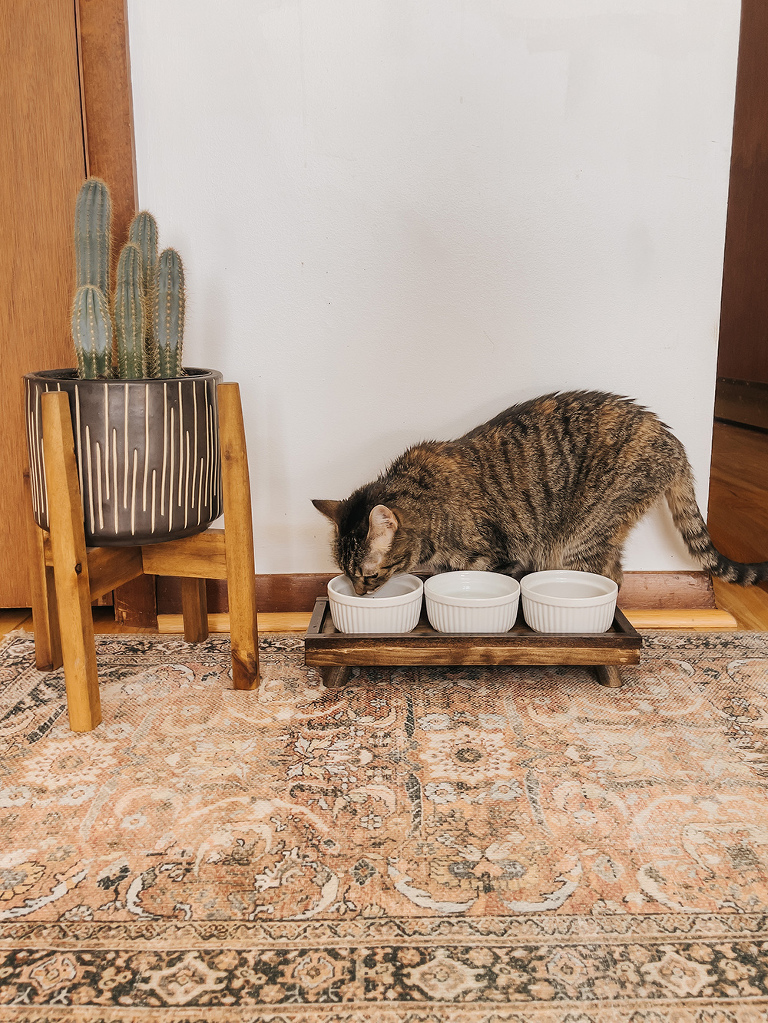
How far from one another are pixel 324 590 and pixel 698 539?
995 millimetres

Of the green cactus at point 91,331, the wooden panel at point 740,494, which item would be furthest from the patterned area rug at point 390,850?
the wooden panel at point 740,494

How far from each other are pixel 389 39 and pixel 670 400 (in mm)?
1146

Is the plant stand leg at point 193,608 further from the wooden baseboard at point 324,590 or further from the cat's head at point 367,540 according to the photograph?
the cat's head at point 367,540

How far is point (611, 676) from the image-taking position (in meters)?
1.64

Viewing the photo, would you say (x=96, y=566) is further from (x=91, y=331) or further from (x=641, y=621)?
(x=641, y=621)

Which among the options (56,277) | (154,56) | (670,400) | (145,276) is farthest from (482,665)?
(154,56)

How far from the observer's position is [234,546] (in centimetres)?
162

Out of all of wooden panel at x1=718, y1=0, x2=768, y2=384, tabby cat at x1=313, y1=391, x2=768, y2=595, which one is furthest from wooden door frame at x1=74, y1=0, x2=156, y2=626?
wooden panel at x1=718, y1=0, x2=768, y2=384

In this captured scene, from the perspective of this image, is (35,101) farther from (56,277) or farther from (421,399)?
(421,399)

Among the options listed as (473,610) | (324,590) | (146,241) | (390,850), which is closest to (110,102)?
(146,241)

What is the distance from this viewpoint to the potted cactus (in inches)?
57.6

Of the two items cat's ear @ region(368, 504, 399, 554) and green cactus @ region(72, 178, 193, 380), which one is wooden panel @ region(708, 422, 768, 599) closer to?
cat's ear @ region(368, 504, 399, 554)

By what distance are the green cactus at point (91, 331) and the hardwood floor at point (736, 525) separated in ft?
2.74

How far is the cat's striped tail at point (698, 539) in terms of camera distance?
1890mm
